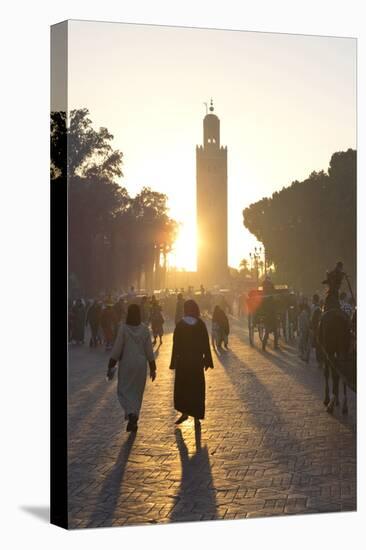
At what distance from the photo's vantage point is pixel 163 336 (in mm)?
20250

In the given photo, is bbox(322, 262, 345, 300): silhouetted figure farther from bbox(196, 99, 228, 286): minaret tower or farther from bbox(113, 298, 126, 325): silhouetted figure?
bbox(113, 298, 126, 325): silhouetted figure

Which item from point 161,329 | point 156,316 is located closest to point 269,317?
point 161,329

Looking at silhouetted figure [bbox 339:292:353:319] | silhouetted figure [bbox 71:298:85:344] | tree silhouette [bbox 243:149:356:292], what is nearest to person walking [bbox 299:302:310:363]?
tree silhouette [bbox 243:149:356:292]

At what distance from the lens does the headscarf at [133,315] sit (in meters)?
18.3

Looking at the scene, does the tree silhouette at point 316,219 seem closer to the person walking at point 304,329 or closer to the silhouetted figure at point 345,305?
the silhouetted figure at point 345,305

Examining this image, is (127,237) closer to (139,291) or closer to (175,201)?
(139,291)

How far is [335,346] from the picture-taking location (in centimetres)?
1975

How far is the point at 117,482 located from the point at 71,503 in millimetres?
836

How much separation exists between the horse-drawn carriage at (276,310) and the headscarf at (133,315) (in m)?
5.87

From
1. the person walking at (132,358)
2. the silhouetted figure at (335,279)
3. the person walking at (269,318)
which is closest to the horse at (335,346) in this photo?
the silhouetted figure at (335,279)

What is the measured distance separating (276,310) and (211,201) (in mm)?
12241

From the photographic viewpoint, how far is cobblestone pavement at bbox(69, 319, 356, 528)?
14703 millimetres

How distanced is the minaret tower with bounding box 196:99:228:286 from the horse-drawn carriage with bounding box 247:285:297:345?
19.7 feet

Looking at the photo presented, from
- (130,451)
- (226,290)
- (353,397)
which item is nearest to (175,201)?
(130,451)
